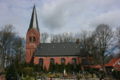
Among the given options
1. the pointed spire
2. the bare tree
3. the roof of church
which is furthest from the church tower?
the bare tree

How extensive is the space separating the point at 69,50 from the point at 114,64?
1461 centimetres

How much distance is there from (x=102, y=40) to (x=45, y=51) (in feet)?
69.7

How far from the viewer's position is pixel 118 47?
40.1 m

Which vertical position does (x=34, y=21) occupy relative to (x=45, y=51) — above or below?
above

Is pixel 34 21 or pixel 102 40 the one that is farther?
pixel 34 21

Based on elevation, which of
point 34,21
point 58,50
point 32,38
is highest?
point 34,21

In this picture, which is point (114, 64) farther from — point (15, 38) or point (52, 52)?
point (15, 38)

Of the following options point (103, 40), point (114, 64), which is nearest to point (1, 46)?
point (103, 40)

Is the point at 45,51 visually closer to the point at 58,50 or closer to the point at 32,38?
the point at 58,50

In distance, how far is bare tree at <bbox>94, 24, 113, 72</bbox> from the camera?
139 feet

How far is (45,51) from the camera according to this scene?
57094 mm

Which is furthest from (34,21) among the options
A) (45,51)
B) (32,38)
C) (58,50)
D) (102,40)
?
(102,40)

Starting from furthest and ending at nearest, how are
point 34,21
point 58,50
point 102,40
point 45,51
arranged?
point 58,50, point 45,51, point 34,21, point 102,40

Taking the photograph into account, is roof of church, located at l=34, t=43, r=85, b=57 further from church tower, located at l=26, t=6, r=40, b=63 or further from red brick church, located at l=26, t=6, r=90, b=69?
church tower, located at l=26, t=6, r=40, b=63
